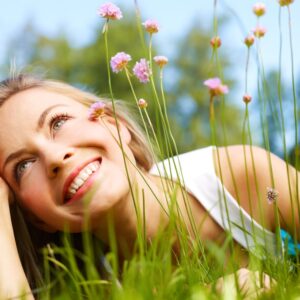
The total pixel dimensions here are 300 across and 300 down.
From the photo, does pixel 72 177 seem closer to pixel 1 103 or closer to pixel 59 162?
pixel 59 162

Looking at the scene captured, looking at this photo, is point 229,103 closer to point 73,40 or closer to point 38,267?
point 73,40

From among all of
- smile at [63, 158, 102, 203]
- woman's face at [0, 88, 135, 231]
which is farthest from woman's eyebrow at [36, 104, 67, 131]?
smile at [63, 158, 102, 203]

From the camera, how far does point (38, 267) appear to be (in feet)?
10.3

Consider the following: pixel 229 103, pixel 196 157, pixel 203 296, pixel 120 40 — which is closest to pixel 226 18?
pixel 229 103

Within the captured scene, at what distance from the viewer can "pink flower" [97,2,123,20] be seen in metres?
1.99

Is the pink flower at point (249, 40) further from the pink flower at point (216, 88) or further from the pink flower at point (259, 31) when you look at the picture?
the pink flower at point (216, 88)

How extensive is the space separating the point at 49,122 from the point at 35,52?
2203 centimetres

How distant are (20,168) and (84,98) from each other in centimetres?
70

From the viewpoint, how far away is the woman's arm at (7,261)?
2322 millimetres

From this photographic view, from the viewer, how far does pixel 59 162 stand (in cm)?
253

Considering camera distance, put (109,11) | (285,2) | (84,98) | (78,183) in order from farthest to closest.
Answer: (84,98) < (78,183) < (109,11) < (285,2)

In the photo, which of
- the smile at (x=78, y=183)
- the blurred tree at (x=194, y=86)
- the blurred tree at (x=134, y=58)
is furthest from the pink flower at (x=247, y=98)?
the blurred tree at (x=194, y=86)

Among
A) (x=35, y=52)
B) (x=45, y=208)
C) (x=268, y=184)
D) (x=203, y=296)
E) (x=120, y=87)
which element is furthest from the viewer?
(x=35, y=52)

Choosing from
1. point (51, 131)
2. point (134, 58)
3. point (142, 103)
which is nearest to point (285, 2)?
point (142, 103)
